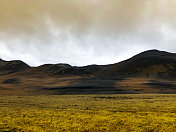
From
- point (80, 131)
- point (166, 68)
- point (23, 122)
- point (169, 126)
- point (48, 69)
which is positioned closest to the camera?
point (80, 131)

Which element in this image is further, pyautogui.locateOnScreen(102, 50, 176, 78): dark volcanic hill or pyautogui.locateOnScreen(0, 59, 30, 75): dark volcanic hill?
pyautogui.locateOnScreen(0, 59, 30, 75): dark volcanic hill

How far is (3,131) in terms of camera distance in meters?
9.30

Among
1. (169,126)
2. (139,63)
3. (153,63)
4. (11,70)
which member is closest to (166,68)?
(153,63)

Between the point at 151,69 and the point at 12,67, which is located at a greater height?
the point at 12,67

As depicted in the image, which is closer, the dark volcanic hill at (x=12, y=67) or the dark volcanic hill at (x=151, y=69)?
the dark volcanic hill at (x=151, y=69)

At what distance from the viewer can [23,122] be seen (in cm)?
1117

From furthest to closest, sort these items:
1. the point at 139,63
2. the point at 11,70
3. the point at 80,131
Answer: the point at 11,70, the point at 139,63, the point at 80,131

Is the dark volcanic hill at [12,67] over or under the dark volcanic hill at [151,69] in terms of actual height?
over

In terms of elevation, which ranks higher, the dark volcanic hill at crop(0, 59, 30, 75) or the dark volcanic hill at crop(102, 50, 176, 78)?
the dark volcanic hill at crop(0, 59, 30, 75)

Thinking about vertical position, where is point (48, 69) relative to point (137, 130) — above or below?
above

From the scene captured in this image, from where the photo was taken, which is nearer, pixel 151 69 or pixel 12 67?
pixel 151 69

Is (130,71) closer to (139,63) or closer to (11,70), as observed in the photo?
(139,63)

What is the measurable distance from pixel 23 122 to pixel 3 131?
6.29 feet

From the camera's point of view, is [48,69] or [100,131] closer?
[100,131]
